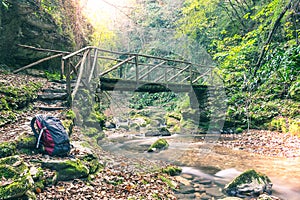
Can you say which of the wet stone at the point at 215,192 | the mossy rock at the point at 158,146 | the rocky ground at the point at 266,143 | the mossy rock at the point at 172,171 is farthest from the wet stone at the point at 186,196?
the rocky ground at the point at 266,143

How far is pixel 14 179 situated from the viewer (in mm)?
2234

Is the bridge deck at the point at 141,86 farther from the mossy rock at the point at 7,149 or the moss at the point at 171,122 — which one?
the mossy rock at the point at 7,149

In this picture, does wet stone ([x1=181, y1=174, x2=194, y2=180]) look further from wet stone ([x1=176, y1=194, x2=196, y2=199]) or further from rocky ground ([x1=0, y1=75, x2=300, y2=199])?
wet stone ([x1=176, y1=194, x2=196, y2=199])

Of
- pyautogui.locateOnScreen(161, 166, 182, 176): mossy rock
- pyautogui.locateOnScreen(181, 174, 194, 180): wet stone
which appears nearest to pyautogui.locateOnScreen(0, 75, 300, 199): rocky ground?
pyautogui.locateOnScreen(181, 174, 194, 180): wet stone

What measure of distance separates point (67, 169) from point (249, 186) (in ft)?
9.65

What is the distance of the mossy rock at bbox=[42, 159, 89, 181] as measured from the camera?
2.95m

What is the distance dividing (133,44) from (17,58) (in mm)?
18887

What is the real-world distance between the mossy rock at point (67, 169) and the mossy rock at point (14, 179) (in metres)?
0.51

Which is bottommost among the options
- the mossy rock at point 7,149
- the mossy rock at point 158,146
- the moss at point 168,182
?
the moss at point 168,182

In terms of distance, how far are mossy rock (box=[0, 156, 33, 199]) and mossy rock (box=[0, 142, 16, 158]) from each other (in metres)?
0.35

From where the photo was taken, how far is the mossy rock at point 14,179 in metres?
2.11

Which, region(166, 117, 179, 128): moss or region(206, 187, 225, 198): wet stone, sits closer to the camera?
region(206, 187, 225, 198): wet stone

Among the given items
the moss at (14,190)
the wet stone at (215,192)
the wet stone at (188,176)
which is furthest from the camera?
the wet stone at (188,176)

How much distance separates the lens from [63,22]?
349 inches
